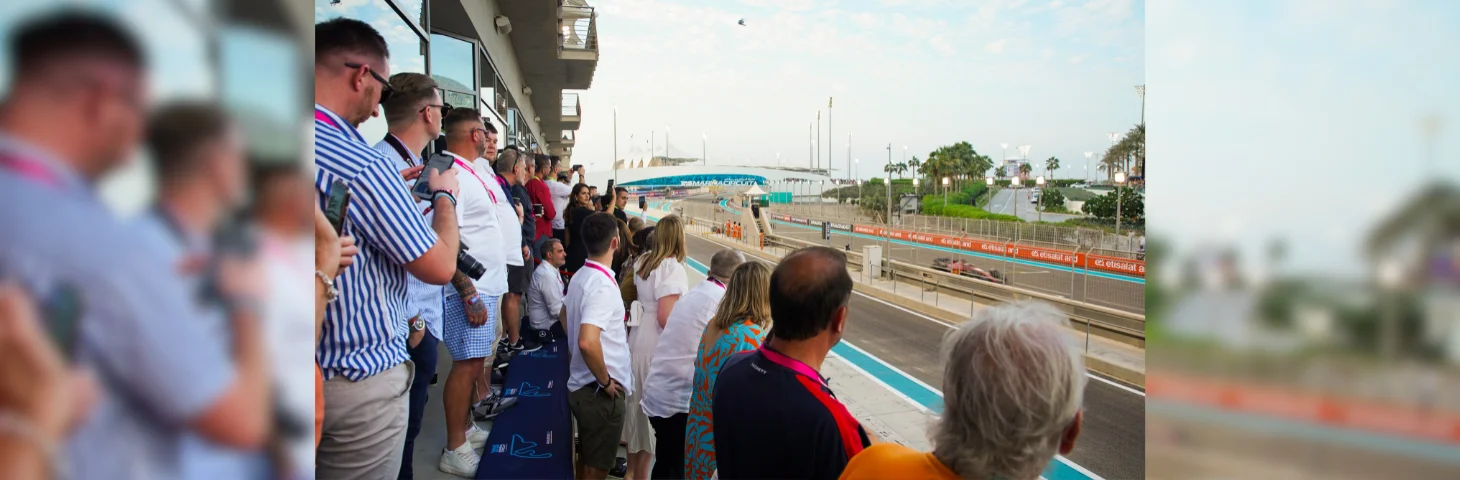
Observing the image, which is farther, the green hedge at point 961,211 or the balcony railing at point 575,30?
the green hedge at point 961,211

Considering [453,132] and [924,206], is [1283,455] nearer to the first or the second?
[453,132]

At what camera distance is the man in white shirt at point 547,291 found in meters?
3.60

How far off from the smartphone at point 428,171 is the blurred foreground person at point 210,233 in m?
1.02

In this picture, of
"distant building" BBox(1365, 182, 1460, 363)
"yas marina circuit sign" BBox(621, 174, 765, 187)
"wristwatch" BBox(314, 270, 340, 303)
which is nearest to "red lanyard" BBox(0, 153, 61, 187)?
"wristwatch" BBox(314, 270, 340, 303)

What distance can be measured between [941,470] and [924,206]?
32983mm

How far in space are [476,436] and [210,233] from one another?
253cm

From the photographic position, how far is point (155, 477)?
1.58 ft

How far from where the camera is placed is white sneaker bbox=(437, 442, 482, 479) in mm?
2449

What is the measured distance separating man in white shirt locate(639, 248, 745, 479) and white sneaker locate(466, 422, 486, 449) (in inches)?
26.3

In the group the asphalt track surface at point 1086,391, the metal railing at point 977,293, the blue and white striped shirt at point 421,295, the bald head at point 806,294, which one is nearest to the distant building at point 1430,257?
the metal railing at point 977,293

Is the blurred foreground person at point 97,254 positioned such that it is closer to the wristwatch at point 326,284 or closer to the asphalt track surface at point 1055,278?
the wristwatch at point 326,284

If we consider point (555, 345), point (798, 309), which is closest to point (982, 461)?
point (798, 309)

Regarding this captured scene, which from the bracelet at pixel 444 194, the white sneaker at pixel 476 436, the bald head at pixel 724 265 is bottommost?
the white sneaker at pixel 476 436

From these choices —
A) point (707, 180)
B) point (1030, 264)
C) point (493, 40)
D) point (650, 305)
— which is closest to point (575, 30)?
point (493, 40)
